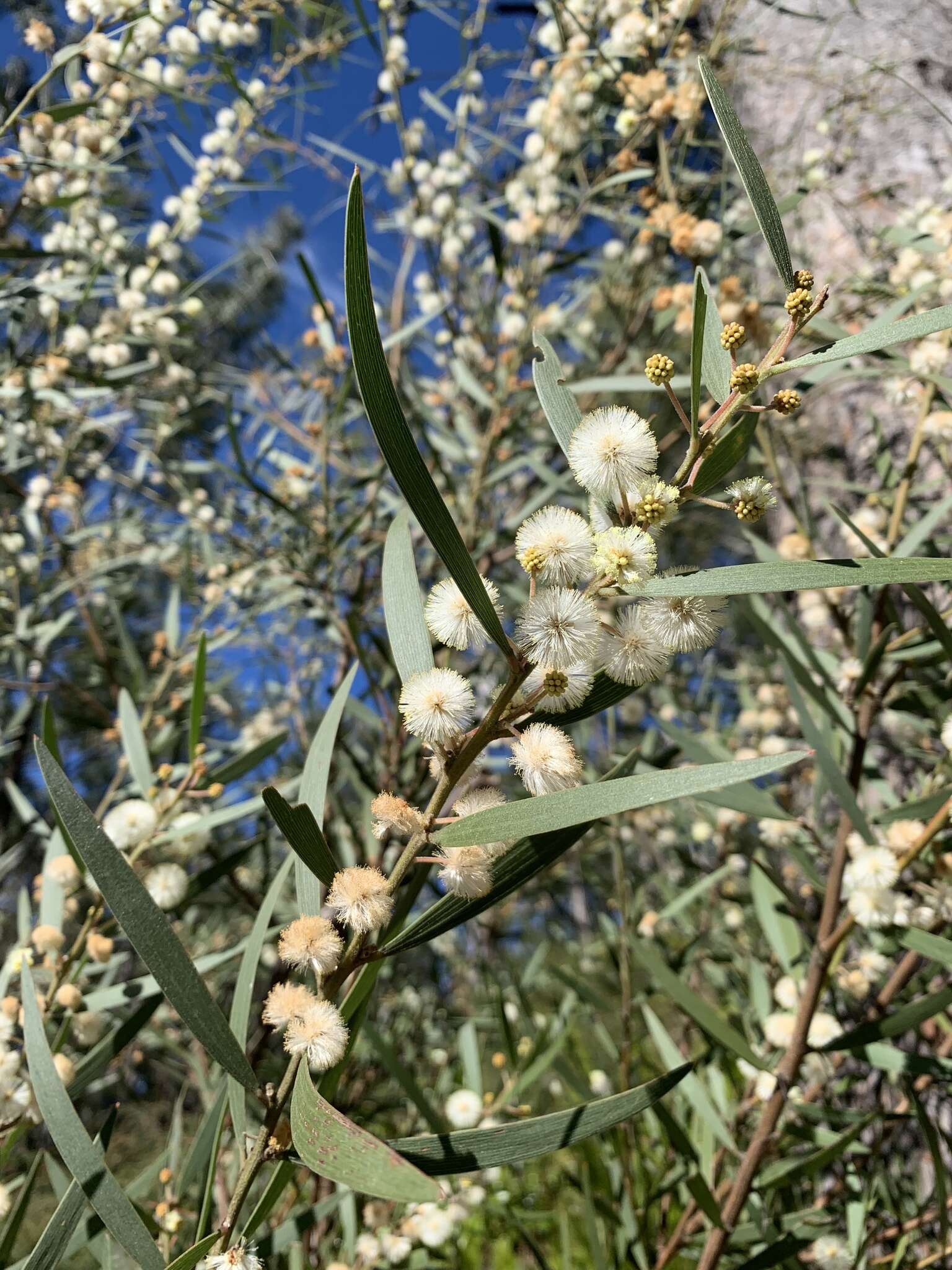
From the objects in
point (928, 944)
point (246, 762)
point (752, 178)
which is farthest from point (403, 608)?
point (928, 944)

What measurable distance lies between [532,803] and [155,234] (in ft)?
4.80

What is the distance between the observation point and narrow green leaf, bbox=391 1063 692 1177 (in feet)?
1.29

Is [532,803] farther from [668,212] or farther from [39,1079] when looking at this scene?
[668,212]

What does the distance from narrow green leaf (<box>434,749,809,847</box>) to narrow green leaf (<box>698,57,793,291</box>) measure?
0.67 feet

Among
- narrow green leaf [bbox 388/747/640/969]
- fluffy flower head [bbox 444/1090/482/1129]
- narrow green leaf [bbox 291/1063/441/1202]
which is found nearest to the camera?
narrow green leaf [bbox 291/1063/441/1202]

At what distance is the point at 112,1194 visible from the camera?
0.39m

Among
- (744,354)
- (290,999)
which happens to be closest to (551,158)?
(744,354)

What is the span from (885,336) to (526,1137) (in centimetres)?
38

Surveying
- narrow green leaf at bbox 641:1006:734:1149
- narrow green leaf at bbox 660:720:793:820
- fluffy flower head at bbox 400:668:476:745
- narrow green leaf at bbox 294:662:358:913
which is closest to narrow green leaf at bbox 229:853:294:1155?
narrow green leaf at bbox 294:662:358:913

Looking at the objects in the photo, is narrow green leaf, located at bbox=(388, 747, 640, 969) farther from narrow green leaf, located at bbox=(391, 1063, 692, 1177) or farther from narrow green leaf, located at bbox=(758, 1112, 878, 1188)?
narrow green leaf, located at bbox=(758, 1112, 878, 1188)

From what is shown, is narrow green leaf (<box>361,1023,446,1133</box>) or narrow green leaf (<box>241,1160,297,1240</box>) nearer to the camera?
narrow green leaf (<box>241,1160,297,1240</box>)

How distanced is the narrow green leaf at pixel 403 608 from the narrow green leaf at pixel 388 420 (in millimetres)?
73

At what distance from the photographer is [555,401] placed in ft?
1.41

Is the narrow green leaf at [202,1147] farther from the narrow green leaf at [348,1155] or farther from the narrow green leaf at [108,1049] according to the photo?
the narrow green leaf at [348,1155]
